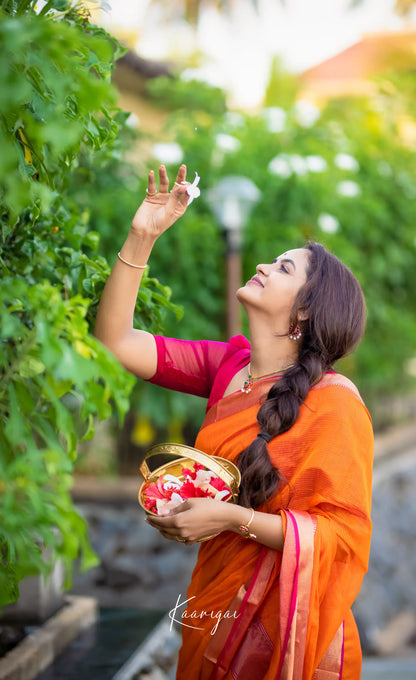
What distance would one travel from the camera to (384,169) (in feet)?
26.1

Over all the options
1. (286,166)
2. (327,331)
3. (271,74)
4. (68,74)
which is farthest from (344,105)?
(68,74)

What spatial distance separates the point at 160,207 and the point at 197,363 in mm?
529

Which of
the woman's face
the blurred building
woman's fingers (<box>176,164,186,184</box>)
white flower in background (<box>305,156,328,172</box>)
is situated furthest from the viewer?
the blurred building

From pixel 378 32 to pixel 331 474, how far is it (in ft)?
63.8

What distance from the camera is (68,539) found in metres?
1.08

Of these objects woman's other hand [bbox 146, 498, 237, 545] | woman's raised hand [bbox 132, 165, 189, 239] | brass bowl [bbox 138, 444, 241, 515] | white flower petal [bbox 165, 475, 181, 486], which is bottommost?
woman's other hand [bbox 146, 498, 237, 545]

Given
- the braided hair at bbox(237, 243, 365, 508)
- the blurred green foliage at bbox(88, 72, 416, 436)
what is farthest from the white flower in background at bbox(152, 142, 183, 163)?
the braided hair at bbox(237, 243, 365, 508)

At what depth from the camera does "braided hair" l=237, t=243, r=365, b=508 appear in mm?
1827

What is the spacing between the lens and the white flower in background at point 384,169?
7906 mm

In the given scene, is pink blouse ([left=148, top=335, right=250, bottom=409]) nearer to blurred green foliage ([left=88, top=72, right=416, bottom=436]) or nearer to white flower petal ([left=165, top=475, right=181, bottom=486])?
white flower petal ([left=165, top=475, right=181, bottom=486])

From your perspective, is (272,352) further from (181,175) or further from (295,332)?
(181,175)

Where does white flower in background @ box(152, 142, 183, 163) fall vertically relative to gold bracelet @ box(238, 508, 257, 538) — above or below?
below

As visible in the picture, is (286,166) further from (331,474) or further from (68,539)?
(68,539)

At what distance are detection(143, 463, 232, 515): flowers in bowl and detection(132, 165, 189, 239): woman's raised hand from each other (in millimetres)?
613
